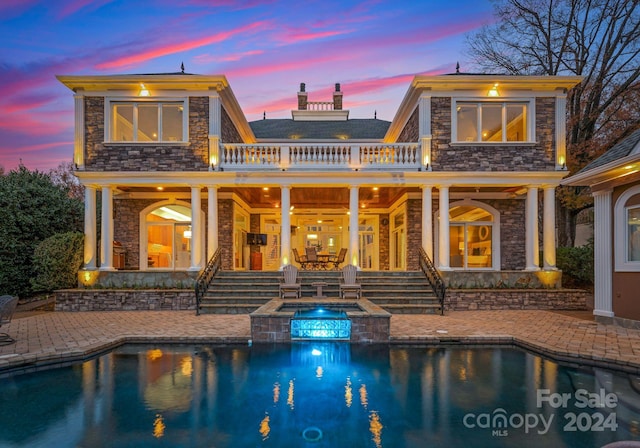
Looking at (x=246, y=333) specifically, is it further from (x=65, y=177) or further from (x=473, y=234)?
(x=65, y=177)

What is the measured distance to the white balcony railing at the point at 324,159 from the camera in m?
12.5

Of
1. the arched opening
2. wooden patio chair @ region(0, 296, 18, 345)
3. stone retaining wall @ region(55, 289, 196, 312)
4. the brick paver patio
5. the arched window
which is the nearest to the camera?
the brick paver patio

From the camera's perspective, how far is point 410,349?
6.92 meters

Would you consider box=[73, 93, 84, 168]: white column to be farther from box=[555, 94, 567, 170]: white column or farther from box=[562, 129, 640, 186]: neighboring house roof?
box=[555, 94, 567, 170]: white column

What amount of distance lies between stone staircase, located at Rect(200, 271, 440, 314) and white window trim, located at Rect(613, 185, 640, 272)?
4.44m

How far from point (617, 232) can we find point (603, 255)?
0.71 meters

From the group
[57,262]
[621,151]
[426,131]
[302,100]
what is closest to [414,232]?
[426,131]

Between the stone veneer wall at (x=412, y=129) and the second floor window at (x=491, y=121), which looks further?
the stone veneer wall at (x=412, y=129)

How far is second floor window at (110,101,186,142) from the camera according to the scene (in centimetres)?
1255

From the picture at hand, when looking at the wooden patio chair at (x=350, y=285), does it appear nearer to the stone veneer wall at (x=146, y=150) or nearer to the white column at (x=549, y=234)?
the stone veneer wall at (x=146, y=150)

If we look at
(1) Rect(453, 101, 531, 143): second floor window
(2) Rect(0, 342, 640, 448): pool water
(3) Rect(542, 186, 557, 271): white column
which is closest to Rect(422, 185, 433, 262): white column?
(1) Rect(453, 101, 531, 143): second floor window

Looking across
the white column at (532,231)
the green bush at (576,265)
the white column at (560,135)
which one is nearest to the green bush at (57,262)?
the white column at (532,231)

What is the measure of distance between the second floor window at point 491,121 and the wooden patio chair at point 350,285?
5.94 meters

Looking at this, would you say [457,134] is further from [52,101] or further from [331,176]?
[52,101]
